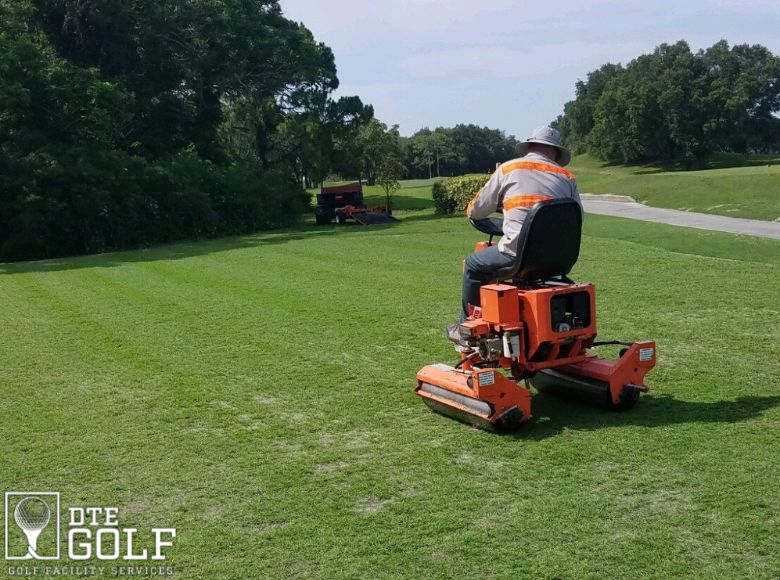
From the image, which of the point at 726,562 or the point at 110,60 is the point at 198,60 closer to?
the point at 110,60

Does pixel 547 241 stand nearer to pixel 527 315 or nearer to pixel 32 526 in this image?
pixel 527 315

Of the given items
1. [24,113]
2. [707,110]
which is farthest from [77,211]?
[707,110]

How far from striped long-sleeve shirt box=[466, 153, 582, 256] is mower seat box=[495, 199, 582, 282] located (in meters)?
0.11

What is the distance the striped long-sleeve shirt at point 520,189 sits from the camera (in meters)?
5.80

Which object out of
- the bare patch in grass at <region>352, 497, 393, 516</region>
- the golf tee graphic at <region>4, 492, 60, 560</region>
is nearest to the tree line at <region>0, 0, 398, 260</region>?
the golf tee graphic at <region>4, 492, 60, 560</region>

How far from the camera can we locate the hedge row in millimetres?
27609

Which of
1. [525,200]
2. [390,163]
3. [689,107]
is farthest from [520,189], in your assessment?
[689,107]

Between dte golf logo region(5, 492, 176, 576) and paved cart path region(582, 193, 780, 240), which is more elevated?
dte golf logo region(5, 492, 176, 576)

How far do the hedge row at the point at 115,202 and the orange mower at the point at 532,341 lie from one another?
25078mm

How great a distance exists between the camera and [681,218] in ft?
97.0

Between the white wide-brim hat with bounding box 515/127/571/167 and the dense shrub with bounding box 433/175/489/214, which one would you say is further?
the dense shrub with bounding box 433/175/489/214

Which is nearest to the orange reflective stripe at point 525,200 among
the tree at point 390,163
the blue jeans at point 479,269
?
the blue jeans at point 479,269

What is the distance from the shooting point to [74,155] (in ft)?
96.4

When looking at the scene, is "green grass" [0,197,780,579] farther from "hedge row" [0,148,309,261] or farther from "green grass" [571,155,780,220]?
"green grass" [571,155,780,220]
